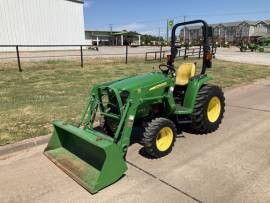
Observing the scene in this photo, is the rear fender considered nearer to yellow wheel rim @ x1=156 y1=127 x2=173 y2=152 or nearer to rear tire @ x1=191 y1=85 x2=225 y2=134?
rear tire @ x1=191 y1=85 x2=225 y2=134

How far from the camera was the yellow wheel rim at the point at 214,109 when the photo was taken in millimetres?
5380

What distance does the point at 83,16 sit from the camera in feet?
128

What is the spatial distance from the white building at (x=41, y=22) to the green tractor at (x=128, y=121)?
101ft

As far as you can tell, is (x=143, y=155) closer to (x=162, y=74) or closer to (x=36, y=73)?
(x=162, y=74)

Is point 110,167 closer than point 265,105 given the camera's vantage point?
Yes

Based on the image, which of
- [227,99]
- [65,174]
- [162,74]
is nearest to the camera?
[65,174]

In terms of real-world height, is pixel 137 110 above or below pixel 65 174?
above

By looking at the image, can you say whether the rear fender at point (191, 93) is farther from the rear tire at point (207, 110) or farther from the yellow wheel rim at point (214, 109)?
the yellow wheel rim at point (214, 109)

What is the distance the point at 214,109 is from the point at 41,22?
1293 inches

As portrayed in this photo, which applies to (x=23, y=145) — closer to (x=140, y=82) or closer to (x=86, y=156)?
(x=86, y=156)

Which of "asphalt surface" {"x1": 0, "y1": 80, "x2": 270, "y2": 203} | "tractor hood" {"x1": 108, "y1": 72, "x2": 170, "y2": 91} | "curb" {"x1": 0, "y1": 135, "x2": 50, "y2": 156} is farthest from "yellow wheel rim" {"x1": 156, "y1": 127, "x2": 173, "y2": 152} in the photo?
"curb" {"x1": 0, "y1": 135, "x2": 50, "y2": 156}

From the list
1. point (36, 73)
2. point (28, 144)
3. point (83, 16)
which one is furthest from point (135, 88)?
point (83, 16)

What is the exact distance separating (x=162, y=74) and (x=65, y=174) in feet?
6.92

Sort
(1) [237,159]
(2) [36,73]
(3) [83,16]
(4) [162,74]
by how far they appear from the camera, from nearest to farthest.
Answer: (1) [237,159]
(4) [162,74]
(2) [36,73]
(3) [83,16]
